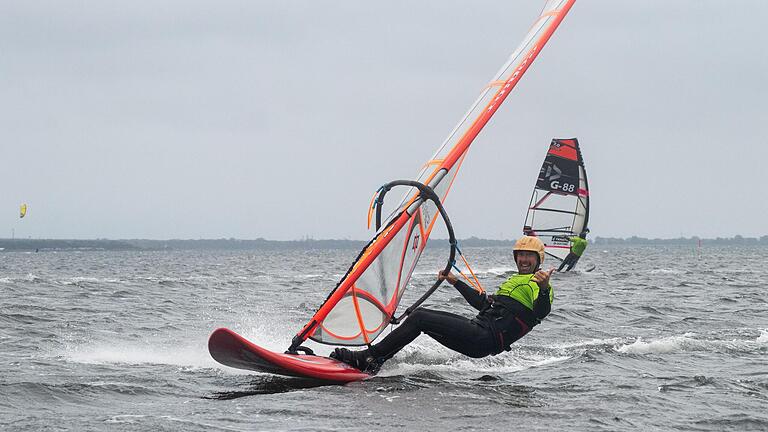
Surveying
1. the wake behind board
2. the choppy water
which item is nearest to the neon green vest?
the choppy water

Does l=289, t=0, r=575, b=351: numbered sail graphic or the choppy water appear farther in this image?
l=289, t=0, r=575, b=351: numbered sail graphic

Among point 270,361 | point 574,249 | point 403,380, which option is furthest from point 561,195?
point 270,361

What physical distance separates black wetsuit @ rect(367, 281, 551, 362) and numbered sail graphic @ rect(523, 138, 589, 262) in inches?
941

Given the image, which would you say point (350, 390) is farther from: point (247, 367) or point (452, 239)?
point (452, 239)

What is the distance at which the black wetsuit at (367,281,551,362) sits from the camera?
23.9 ft

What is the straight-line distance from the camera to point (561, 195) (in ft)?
103

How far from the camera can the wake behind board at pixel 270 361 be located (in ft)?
22.8

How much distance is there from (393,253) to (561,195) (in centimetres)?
2409

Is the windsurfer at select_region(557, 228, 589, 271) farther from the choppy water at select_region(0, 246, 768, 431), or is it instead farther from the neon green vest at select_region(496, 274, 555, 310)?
the neon green vest at select_region(496, 274, 555, 310)

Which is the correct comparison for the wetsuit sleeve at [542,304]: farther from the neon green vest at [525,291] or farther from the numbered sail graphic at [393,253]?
the numbered sail graphic at [393,253]

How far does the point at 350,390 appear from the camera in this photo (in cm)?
689

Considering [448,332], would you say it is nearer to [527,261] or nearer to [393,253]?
[527,261]

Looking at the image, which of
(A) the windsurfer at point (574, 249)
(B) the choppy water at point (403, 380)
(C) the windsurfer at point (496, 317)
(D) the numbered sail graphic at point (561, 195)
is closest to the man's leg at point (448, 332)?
(C) the windsurfer at point (496, 317)

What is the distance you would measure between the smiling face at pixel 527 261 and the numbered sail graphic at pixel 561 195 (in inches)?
939
